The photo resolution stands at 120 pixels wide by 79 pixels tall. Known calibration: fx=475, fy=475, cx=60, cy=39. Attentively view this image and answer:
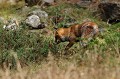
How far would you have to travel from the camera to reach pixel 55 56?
35.2 feet

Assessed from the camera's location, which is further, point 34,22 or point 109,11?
point 109,11

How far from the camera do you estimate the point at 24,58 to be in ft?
38.9

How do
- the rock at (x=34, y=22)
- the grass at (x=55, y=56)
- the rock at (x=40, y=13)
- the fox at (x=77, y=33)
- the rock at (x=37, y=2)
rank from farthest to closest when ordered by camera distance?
1. the rock at (x=37, y=2)
2. the rock at (x=40, y=13)
3. the rock at (x=34, y=22)
4. the fox at (x=77, y=33)
5. the grass at (x=55, y=56)

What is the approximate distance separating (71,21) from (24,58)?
24.9ft

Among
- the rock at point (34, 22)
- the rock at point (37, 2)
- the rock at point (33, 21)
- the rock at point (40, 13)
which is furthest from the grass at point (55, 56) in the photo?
the rock at point (37, 2)

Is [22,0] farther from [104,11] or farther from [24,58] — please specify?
[24,58]

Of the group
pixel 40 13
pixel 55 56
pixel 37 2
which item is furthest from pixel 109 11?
pixel 55 56

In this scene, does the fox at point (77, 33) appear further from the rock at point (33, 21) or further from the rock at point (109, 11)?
the rock at point (109, 11)

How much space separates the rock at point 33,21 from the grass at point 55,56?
0.68m

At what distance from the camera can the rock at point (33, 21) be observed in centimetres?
1944

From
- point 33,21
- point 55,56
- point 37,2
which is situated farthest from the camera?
point 37,2

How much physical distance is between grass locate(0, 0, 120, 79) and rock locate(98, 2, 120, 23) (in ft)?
1.59

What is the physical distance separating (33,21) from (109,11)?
3.25m

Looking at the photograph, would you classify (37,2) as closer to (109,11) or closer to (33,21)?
(33,21)
